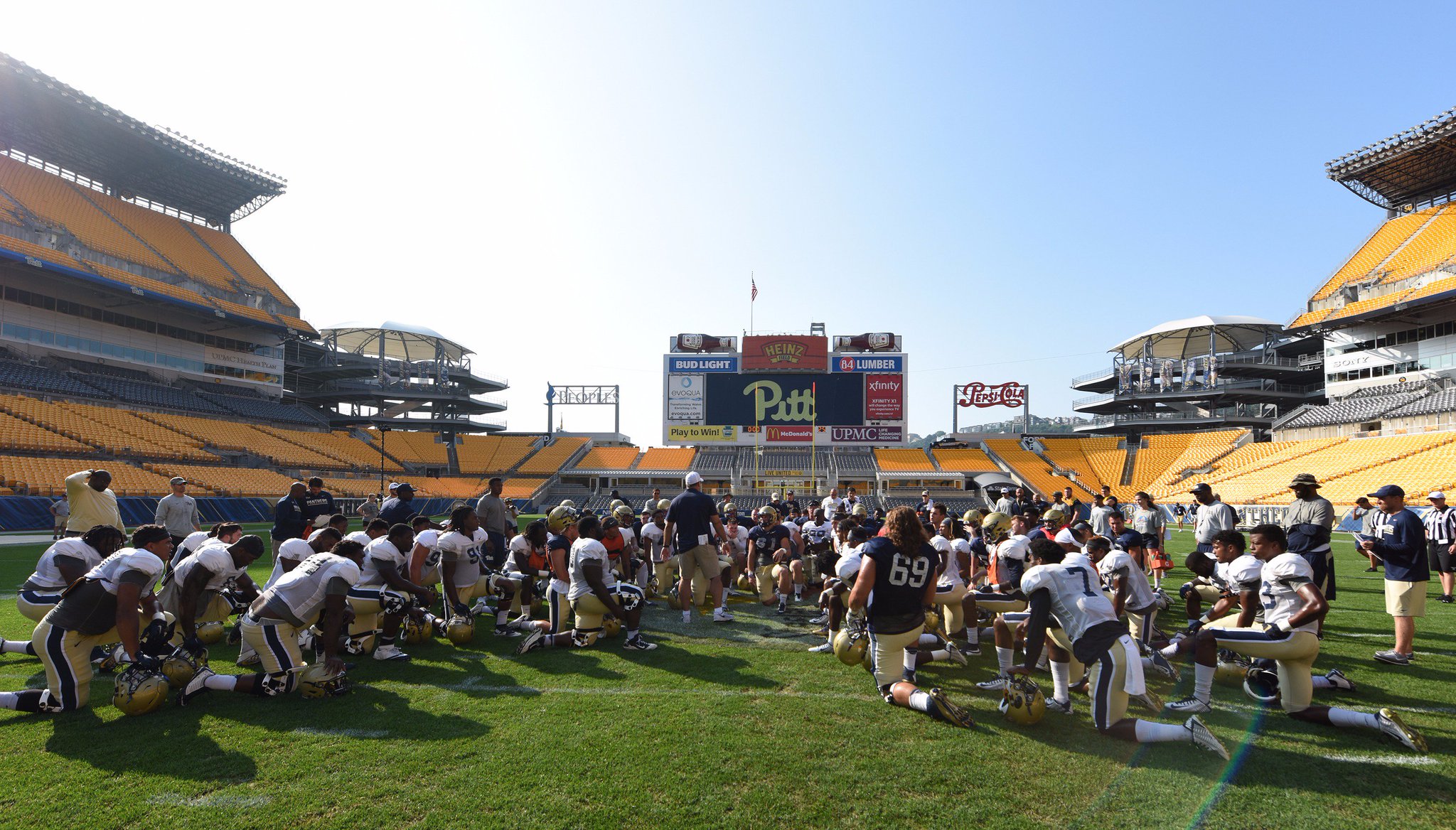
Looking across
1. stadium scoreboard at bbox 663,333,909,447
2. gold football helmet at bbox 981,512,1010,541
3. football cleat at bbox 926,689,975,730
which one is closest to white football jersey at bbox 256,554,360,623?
football cleat at bbox 926,689,975,730

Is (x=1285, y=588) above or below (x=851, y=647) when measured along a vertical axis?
above

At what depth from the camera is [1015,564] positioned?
24.3ft

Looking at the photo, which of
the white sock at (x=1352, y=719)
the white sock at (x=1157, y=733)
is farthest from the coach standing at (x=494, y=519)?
the white sock at (x=1352, y=719)

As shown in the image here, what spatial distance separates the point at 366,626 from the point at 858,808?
5.55 meters

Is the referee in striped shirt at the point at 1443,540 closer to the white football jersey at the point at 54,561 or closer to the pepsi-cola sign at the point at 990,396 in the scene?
the white football jersey at the point at 54,561

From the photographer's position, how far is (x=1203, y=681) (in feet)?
17.8

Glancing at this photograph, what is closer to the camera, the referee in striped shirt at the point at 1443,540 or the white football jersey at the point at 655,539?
the white football jersey at the point at 655,539

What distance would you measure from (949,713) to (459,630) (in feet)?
17.8

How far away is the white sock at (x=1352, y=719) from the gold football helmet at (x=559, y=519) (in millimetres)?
7624

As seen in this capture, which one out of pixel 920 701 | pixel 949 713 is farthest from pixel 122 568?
pixel 949 713

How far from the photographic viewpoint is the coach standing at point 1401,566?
6531mm

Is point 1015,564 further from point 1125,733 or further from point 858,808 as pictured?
point 858,808

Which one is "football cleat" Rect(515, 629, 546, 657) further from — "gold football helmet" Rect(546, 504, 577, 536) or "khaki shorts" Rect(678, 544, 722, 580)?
"khaki shorts" Rect(678, 544, 722, 580)

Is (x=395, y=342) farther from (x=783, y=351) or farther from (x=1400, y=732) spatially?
(x=1400, y=732)
